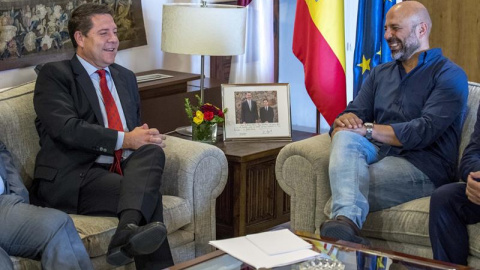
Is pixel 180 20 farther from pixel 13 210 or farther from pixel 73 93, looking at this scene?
pixel 13 210

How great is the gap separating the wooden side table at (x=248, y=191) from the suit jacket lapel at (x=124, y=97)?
19.6 inches

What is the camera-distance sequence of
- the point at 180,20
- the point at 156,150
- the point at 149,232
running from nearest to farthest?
the point at 149,232 < the point at 156,150 < the point at 180,20

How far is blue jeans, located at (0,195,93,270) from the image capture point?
271cm

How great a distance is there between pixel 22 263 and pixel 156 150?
68 centimetres

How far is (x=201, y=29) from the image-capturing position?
3.69m

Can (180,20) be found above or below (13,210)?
above

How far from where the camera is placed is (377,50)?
4.29m

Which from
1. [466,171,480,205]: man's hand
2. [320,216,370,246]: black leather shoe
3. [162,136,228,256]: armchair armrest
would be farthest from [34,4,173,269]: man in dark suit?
[466,171,480,205]: man's hand

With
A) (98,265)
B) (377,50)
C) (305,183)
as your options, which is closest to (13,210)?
(98,265)

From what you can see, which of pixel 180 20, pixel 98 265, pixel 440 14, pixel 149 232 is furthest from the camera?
pixel 440 14

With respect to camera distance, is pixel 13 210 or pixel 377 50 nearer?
pixel 13 210

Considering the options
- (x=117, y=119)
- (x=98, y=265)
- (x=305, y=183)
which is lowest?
(x=98, y=265)

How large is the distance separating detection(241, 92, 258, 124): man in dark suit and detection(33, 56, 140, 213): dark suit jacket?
835mm

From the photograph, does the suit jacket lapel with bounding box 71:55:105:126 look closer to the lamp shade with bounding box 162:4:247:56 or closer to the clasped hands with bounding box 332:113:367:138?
the lamp shade with bounding box 162:4:247:56
